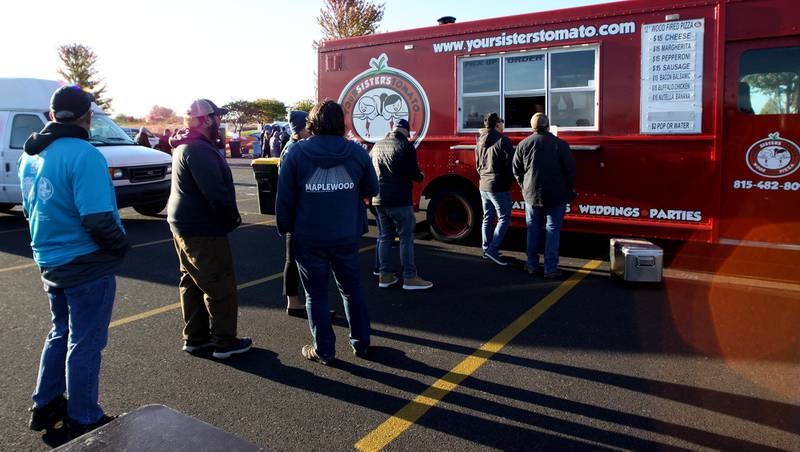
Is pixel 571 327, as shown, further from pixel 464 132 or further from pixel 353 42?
pixel 353 42

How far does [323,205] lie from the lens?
4031mm

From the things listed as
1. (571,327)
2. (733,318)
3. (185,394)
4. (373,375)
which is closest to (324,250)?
(373,375)

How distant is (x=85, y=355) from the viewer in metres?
3.15

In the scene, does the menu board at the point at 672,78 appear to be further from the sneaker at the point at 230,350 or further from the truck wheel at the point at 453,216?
the sneaker at the point at 230,350

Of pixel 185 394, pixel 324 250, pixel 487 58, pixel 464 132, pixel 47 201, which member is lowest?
pixel 185 394

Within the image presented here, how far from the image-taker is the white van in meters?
10.1

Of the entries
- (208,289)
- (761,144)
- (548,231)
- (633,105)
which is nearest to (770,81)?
(761,144)

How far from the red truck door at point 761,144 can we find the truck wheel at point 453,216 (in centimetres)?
309

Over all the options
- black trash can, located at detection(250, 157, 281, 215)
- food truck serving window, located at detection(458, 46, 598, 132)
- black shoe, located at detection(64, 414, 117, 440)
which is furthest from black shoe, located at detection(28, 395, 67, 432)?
food truck serving window, located at detection(458, 46, 598, 132)

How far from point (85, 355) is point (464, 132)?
236 inches

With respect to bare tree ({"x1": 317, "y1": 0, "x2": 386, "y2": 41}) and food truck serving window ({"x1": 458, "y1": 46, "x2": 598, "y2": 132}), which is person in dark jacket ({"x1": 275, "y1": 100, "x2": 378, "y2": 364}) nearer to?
food truck serving window ({"x1": 458, "y1": 46, "x2": 598, "y2": 132})

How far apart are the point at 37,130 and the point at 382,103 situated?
6372 mm

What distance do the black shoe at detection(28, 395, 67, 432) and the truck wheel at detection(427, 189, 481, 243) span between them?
5.78 m

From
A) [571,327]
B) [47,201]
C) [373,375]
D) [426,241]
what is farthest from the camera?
[426,241]
